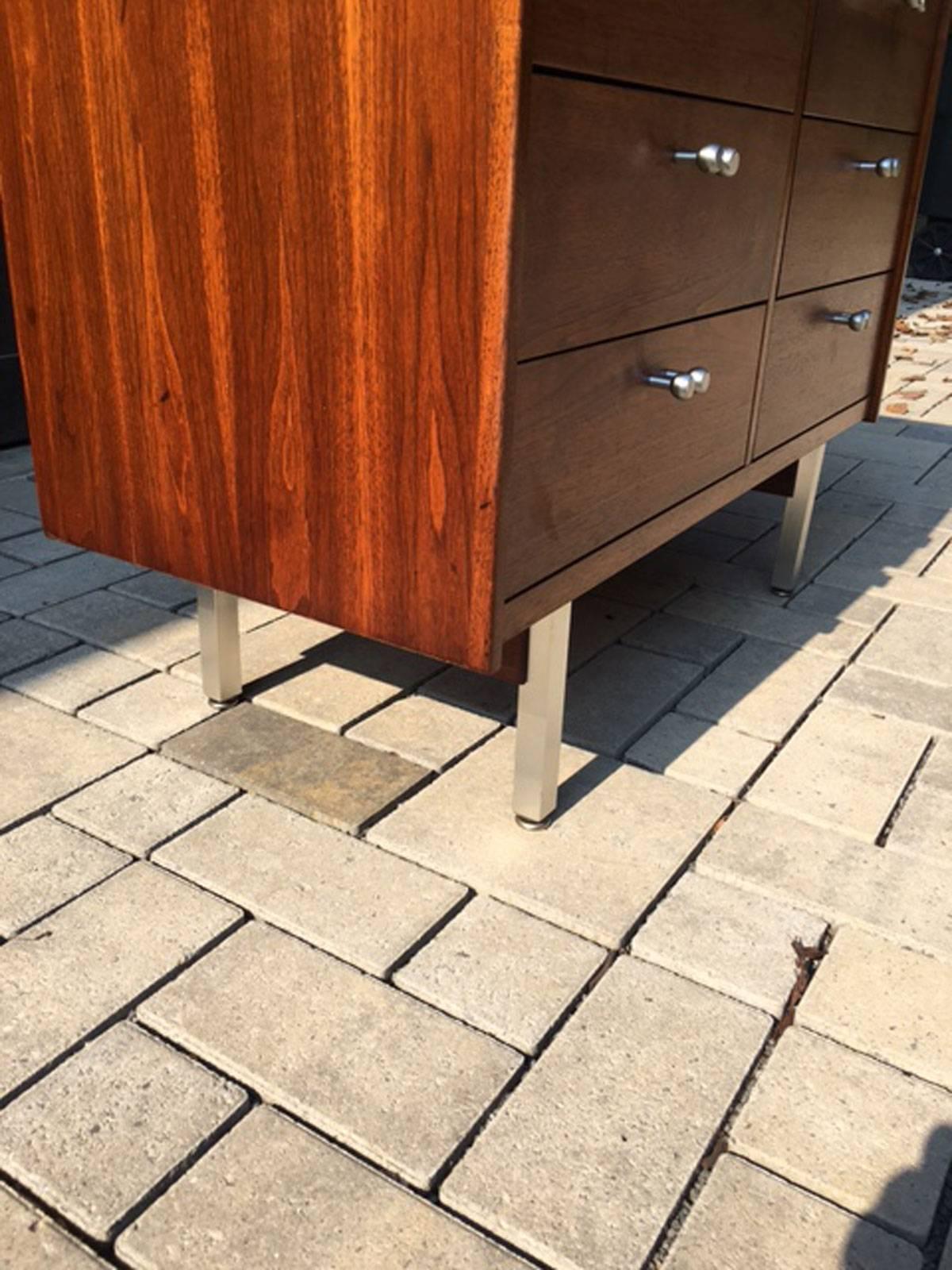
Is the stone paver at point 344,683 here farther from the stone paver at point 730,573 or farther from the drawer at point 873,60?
the drawer at point 873,60

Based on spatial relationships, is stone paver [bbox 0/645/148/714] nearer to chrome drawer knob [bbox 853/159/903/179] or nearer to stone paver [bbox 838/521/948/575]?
chrome drawer knob [bbox 853/159/903/179]

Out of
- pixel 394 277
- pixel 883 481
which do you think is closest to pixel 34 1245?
pixel 394 277

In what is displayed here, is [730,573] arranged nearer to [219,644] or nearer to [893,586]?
[893,586]

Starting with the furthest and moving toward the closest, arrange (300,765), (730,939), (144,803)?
(300,765), (144,803), (730,939)

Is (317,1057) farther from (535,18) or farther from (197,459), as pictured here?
(535,18)

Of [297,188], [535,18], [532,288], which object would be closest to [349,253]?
[297,188]

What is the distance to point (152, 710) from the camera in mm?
2100

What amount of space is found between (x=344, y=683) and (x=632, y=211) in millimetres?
1093

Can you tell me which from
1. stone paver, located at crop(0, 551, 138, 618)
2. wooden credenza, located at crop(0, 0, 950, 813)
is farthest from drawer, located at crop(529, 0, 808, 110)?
stone paver, located at crop(0, 551, 138, 618)

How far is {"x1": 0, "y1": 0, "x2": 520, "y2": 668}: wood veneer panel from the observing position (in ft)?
4.15

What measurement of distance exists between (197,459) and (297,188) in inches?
16.8

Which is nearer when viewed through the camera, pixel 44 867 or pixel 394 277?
pixel 394 277

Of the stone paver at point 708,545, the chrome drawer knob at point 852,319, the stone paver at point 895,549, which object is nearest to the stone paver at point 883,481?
the stone paver at point 895,549

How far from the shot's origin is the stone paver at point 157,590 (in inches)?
Answer: 103
